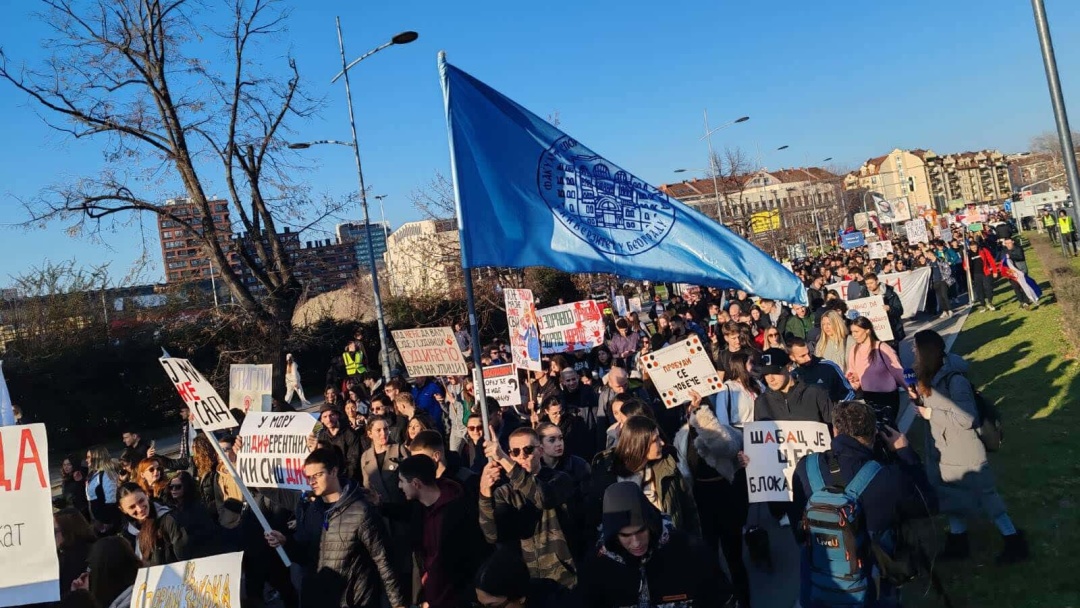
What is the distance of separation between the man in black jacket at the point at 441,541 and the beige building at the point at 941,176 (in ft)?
458

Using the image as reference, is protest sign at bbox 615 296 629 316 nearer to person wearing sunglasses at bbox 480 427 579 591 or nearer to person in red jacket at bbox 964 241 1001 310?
person in red jacket at bbox 964 241 1001 310

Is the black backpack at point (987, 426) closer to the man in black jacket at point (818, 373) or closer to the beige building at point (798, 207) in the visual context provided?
the man in black jacket at point (818, 373)

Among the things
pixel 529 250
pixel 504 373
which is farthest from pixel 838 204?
pixel 529 250

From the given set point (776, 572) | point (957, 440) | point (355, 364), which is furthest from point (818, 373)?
point (355, 364)

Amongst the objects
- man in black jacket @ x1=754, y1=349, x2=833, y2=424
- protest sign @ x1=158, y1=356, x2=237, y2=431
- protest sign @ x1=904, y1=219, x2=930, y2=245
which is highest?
protest sign @ x1=904, y1=219, x2=930, y2=245

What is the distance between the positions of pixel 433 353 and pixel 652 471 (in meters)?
5.12

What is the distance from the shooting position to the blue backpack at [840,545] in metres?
4.04

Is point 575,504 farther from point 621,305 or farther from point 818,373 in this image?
point 621,305

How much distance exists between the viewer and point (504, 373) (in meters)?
11.4

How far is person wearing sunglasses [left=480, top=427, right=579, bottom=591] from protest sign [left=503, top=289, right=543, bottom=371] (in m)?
5.26

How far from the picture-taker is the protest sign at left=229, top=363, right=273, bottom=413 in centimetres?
963

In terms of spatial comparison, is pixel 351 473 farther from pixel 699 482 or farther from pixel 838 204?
pixel 838 204

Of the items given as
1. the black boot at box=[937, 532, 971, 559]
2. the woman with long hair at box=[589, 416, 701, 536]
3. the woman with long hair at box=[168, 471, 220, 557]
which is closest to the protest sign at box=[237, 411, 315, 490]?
the woman with long hair at box=[168, 471, 220, 557]

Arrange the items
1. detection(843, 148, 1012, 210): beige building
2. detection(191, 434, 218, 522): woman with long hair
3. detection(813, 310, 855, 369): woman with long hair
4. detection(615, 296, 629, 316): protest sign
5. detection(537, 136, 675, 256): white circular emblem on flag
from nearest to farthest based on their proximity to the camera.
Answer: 1. detection(537, 136, 675, 256): white circular emblem on flag
2. detection(191, 434, 218, 522): woman with long hair
3. detection(813, 310, 855, 369): woman with long hair
4. detection(615, 296, 629, 316): protest sign
5. detection(843, 148, 1012, 210): beige building
